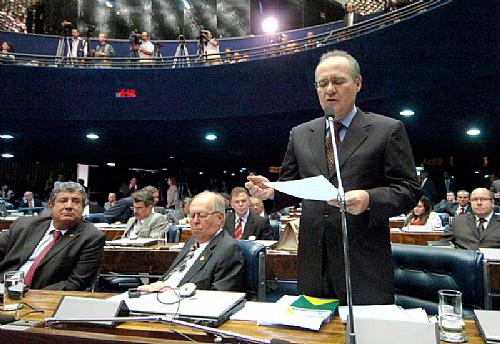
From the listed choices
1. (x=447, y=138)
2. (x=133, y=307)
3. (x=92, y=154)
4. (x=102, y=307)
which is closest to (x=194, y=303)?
(x=133, y=307)

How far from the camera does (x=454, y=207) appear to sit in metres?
7.92

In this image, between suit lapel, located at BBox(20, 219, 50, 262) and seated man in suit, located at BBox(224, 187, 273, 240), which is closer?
suit lapel, located at BBox(20, 219, 50, 262)

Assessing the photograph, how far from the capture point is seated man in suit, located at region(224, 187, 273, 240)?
13.7ft

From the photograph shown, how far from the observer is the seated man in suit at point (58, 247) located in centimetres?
227

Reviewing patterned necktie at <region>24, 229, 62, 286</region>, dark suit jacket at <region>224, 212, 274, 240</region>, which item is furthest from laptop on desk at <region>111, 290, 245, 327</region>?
dark suit jacket at <region>224, 212, 274, 240</region>

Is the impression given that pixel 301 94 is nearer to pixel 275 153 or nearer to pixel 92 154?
pixel 275 153

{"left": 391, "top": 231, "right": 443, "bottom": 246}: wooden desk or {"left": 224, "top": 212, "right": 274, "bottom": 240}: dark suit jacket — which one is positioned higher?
{"left": 224, "top": 212, "right": 274, "bottom": 240}: dark suit jacket

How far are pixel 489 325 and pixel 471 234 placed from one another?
3063 millimetres

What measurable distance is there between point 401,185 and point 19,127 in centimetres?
1060

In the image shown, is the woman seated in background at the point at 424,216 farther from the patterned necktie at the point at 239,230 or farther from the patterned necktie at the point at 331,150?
the patterned necktie at the point at 331,150

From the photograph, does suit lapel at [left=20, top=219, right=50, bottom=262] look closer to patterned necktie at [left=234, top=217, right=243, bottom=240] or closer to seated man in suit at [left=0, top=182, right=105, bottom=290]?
seated man in suit at [left=0, top=182, right=105, bottom=290]

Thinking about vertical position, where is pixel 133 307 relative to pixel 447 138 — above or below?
below

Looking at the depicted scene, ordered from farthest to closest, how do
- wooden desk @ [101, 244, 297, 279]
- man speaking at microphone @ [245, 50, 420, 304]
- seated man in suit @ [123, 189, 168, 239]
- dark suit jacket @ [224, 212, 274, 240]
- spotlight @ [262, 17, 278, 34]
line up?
spotlight @ [262, 17, 278, 34], seated man in suit @ [123, 189, 168, 239], dark suit jacket @ [224, 212, 274, 240], wooden desk @ [101, 244, 297, 279], man speaking at microphone @ [245, 50, 420, 304]

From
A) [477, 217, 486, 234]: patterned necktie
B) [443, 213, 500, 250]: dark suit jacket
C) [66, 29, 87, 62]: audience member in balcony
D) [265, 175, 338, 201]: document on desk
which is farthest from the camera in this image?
[66, 29, 87, 62]: audience member in balcony
